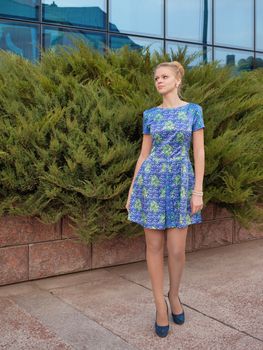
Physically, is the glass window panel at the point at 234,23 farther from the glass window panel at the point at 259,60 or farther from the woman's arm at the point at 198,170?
the woman's arm at the point at 198,170

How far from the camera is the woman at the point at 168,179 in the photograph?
10.7ft

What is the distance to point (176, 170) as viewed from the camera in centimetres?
330

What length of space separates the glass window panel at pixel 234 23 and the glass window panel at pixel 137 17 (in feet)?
7.86

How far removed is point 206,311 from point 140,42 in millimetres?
11796

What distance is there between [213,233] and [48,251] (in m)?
2.11

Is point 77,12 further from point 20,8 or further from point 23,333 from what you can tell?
point 23,333

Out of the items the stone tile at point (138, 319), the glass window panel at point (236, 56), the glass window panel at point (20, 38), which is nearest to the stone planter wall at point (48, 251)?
the stone tile at point (138, 319)

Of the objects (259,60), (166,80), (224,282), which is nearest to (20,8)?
(259,60)

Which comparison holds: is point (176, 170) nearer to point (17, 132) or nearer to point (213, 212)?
point (17, 132)

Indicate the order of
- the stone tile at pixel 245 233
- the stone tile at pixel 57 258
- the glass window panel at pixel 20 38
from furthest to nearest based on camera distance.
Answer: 1. the glass window panel at pixel 20 38
2. the stone tile at pixel 245 233
3. the stone tile at pixel 57 258

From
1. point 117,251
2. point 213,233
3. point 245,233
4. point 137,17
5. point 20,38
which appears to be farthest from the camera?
point 137,17

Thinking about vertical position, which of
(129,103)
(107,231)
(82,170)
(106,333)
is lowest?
(106,333)

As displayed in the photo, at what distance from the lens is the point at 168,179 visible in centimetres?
329

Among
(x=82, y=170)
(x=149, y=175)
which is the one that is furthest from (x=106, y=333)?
(x=82, y=170)
